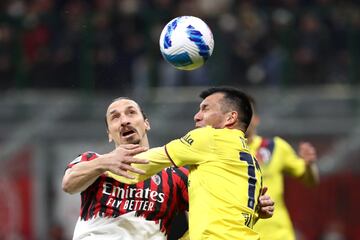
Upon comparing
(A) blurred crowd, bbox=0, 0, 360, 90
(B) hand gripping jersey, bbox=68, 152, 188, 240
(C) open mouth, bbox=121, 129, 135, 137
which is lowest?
(B) hand gripping jersey, bbox=68, 152, 188, 240

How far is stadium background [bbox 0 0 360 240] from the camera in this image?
18234mm

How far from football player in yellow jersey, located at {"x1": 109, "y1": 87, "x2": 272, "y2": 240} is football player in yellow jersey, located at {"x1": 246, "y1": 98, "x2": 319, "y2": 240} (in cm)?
347

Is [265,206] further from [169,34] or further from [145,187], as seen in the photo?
[169,34]

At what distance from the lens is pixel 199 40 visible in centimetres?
912

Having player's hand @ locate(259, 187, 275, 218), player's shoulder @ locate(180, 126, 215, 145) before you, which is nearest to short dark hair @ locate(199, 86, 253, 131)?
player's shoulder @ locate(180, 126, 215, 145)

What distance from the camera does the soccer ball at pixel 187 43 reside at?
909 cm

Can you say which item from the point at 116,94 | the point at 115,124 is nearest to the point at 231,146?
the point at 115,124

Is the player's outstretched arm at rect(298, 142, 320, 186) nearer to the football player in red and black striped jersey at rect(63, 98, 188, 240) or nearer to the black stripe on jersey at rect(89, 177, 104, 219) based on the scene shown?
the football player in red and black striped jersey at rect(63, 98, 188, 240)

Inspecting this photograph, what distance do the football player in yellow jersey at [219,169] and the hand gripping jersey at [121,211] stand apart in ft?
0.93

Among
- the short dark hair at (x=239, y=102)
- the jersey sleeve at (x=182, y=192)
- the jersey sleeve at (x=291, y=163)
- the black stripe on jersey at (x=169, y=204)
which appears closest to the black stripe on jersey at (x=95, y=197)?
the black stripe on jersey at (x=169, y=204)

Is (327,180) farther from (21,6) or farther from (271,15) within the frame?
(21,6)

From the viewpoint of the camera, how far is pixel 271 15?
20234mm

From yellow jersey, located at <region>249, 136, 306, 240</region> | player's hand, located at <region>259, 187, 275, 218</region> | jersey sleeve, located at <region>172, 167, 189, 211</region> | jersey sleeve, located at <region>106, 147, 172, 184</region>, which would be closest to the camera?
jersey sleeve, located at <region>106, 147, 172, 184</region>

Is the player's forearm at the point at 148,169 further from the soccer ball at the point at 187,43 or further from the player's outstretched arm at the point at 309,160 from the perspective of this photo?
the player's outstretched arm at the point at 309,160
